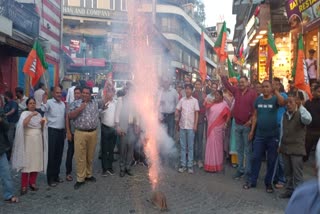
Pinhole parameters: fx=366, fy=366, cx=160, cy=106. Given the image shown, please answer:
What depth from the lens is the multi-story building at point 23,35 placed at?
39.7 ft

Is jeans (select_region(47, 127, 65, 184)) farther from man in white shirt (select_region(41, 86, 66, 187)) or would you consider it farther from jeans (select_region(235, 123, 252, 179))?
jeans (select_region(235, 123, 252, 179))

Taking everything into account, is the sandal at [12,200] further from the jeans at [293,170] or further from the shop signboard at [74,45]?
the shop signboard at [74,45]

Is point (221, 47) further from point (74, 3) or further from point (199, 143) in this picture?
point (74, 3)

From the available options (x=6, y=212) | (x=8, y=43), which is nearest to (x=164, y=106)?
(x=6, y=212)

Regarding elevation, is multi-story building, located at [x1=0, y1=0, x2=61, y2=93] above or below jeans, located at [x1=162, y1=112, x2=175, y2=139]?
above

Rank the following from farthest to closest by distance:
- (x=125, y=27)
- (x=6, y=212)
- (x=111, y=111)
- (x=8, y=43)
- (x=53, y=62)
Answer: (x=53, y=62) < (x=8, y=43) < (x=125, y=27) < (x=111, y=111) < (x=6, y=212)

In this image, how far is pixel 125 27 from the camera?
8.67 metres

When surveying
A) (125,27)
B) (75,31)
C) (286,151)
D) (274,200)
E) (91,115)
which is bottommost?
(274,200)

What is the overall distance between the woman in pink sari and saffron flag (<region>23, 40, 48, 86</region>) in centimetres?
448

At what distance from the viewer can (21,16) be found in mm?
14070

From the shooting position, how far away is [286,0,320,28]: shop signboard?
10392 millimetres

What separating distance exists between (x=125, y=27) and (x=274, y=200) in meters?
5.14

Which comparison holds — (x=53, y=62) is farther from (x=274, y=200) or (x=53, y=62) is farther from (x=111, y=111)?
(x=274, y=200)

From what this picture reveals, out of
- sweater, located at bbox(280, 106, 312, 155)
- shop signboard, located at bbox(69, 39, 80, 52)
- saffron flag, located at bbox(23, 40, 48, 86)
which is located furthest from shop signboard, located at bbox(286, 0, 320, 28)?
shop signboard, located at bbox(69, 39, 80, 52)
